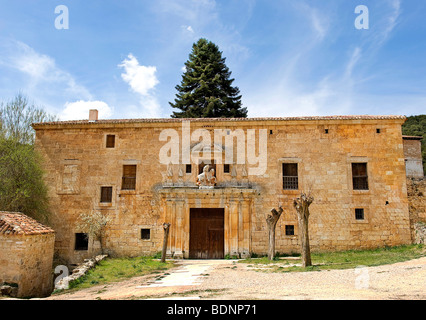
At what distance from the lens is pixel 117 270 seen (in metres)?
11.9

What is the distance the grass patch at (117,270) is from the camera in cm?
1030

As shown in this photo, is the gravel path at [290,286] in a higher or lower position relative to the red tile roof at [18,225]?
lower

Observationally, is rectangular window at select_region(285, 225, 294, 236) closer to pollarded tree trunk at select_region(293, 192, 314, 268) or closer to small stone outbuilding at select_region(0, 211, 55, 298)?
pollarded tree trunk at select_region(293, 192, 314, 268)

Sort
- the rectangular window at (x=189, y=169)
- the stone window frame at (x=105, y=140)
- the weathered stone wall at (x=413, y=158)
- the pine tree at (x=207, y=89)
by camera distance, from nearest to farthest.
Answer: the rectangular window at (x=189, y=169) < the stone window frame at (x=105, y=140) < the weathered stone wall at (x=413, y=158) < the pine tree at (x=207, y=89)

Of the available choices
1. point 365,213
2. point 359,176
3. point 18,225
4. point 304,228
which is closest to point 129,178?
point 18,225

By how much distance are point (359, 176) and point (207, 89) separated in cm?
1730

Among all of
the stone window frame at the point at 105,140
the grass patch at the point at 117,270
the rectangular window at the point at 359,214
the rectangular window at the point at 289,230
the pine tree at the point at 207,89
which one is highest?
the pine tree at the point at 207,89

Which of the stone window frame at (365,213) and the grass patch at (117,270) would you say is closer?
the grass patch at (117,270)

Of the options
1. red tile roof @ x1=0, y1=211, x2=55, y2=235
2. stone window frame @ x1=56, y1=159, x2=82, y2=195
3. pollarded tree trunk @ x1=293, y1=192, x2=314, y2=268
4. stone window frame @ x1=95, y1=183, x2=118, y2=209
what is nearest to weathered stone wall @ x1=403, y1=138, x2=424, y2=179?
pollarded tree trunk @ x1=293, y1=192, x2=314, y2=268

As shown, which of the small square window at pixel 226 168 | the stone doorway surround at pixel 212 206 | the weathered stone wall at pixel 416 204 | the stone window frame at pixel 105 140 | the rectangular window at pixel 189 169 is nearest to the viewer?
the weathered stone wall at pixel 416 204

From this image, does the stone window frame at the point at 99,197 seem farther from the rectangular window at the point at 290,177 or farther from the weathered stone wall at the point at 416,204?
the weathered stone wall at the point at 416,204

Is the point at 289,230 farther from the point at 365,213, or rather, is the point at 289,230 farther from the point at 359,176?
the point at 359,176

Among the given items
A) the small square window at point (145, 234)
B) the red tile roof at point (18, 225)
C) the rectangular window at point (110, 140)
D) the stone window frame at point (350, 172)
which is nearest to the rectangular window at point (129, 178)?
the rectangular window at point (110, 140)

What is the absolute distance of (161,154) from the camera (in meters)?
16.0
